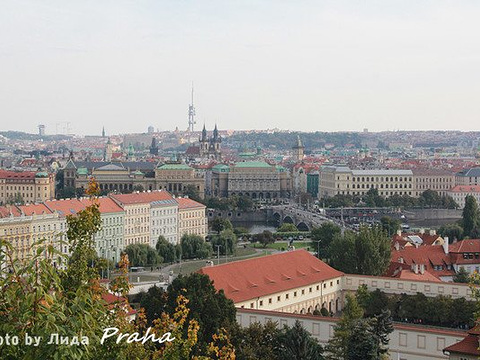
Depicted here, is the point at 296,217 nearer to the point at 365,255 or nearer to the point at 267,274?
the point at 365,255

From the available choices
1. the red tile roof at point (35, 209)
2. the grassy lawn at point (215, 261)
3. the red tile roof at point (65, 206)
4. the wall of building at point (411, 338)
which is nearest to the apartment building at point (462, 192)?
the grassy lawn at point (215, 261)

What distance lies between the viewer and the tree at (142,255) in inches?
2024

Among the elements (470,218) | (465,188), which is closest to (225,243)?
(470,218)

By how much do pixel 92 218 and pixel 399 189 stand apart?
10134cm

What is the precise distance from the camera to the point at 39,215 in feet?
166

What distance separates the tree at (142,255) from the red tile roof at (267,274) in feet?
55.5

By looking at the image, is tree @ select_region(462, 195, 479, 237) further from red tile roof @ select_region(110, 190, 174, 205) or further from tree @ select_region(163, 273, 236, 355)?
tree @ select_region(163, 273, 236, 355)

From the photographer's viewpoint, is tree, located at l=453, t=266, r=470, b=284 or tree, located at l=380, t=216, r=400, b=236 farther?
tree, located at l=380, t=216, r=400, b=236

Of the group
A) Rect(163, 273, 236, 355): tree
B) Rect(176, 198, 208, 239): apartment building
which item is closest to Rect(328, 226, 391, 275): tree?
Rect(163, 273, 236, 355): tree

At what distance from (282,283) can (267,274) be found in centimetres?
58

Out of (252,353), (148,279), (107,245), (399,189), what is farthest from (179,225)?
(399,189)

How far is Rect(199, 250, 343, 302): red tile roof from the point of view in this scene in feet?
101

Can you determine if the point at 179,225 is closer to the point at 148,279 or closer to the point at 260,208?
the point at 148,279

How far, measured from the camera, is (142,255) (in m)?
51.9
